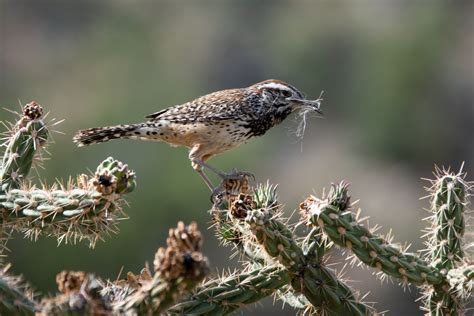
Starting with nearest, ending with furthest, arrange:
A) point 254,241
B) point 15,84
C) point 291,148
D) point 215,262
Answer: point 254,241
point 215,262
point 291,148
point 15,84

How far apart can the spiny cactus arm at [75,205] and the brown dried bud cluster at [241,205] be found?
1.27 feet

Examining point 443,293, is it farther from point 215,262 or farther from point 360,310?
point 215,262

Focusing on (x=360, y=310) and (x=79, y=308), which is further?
(x=360, y=310)

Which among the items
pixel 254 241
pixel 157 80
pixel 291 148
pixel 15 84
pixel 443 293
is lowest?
pixel 443 293

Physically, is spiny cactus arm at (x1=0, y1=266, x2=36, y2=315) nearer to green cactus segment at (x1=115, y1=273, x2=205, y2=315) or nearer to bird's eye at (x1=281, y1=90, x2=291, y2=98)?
green cactus segment at (x1=115, y1=273, x2=205, y2=315)

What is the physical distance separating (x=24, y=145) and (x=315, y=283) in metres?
1.22

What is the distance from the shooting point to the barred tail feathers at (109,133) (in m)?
4.62

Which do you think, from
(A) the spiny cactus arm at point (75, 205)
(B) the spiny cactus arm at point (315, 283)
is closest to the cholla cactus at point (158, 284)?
(A) the spiny cactus arm at point (75, 205)

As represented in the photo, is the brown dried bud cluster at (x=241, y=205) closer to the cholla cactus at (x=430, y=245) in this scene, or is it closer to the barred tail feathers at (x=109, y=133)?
the cholla cactus at (x=430, y=245)

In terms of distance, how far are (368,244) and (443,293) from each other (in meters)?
0.42

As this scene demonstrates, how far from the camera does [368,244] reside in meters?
3.42

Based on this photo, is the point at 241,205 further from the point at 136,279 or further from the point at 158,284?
the point at 158,284

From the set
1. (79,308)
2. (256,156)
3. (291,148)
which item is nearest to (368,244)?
(79,308)

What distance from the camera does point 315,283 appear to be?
3473 mm
